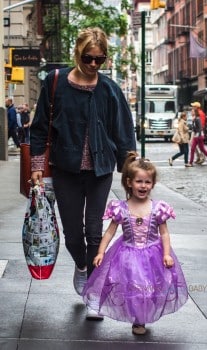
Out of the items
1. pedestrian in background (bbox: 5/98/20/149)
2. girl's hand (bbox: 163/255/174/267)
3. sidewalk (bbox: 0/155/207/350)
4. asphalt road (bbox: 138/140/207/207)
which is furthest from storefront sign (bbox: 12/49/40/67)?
girl's hand (bbox: 163/255/174/267)

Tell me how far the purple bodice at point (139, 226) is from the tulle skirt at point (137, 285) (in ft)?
0.15

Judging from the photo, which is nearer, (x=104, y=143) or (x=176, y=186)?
(x=104, y=143)

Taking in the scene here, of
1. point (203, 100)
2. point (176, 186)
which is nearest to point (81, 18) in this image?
point (203, 100)

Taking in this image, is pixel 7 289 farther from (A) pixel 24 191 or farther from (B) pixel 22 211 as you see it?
(B) pixel 22 211

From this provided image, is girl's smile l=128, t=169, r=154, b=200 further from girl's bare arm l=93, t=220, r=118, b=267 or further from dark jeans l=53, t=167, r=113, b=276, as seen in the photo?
dark jeans l=53, t=167, r=113, b=276

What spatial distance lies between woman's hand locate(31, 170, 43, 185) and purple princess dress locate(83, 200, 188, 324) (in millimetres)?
615

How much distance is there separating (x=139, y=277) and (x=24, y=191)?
1364mm

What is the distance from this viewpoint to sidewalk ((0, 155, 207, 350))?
5.27 m

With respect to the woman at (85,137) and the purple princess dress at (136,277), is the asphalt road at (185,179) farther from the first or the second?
the purple princess dress at (136,277)

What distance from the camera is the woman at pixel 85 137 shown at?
5832 mm

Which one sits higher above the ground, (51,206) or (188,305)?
(51,206)

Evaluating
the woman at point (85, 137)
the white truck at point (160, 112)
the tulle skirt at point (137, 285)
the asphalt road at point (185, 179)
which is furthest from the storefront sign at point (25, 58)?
the tulle skirt at point (137, 285)

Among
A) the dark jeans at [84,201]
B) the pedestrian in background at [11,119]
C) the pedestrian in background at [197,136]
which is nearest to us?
the dark jeans at [84,201]

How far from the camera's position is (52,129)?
595 cm
